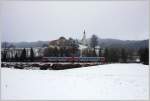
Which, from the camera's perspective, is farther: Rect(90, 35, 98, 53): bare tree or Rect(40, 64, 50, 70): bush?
Rect(40, 64, 50, 70): bush

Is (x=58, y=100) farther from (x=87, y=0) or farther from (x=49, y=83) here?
(x=87, y=0)

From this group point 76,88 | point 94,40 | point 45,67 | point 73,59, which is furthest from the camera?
point 45,67

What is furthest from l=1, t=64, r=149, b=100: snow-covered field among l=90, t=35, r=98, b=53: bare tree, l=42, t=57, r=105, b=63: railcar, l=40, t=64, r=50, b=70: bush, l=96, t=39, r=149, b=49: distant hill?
l=40, t=64, r=50, b=70: bush

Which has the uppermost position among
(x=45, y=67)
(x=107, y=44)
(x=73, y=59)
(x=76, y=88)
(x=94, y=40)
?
(x=94, y=40)

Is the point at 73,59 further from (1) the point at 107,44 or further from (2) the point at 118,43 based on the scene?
(2) the point at 118,43

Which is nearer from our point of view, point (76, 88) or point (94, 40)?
point (76, 88)

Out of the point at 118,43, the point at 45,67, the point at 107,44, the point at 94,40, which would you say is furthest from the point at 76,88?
the point at 45,67

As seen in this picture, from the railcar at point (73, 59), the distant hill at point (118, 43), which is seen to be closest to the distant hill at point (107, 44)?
the distant hill at point (118, 43)

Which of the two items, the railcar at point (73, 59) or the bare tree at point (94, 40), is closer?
the bare tree at point (94, 40)

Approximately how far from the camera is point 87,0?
26.3 ft

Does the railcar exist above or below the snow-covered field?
above

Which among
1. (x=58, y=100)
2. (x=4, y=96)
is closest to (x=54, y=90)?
(x=58, y=100)

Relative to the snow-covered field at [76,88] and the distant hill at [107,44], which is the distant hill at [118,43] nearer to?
the distant hill at [107,44]

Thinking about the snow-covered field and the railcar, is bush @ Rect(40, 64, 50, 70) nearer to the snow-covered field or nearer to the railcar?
the railcar
